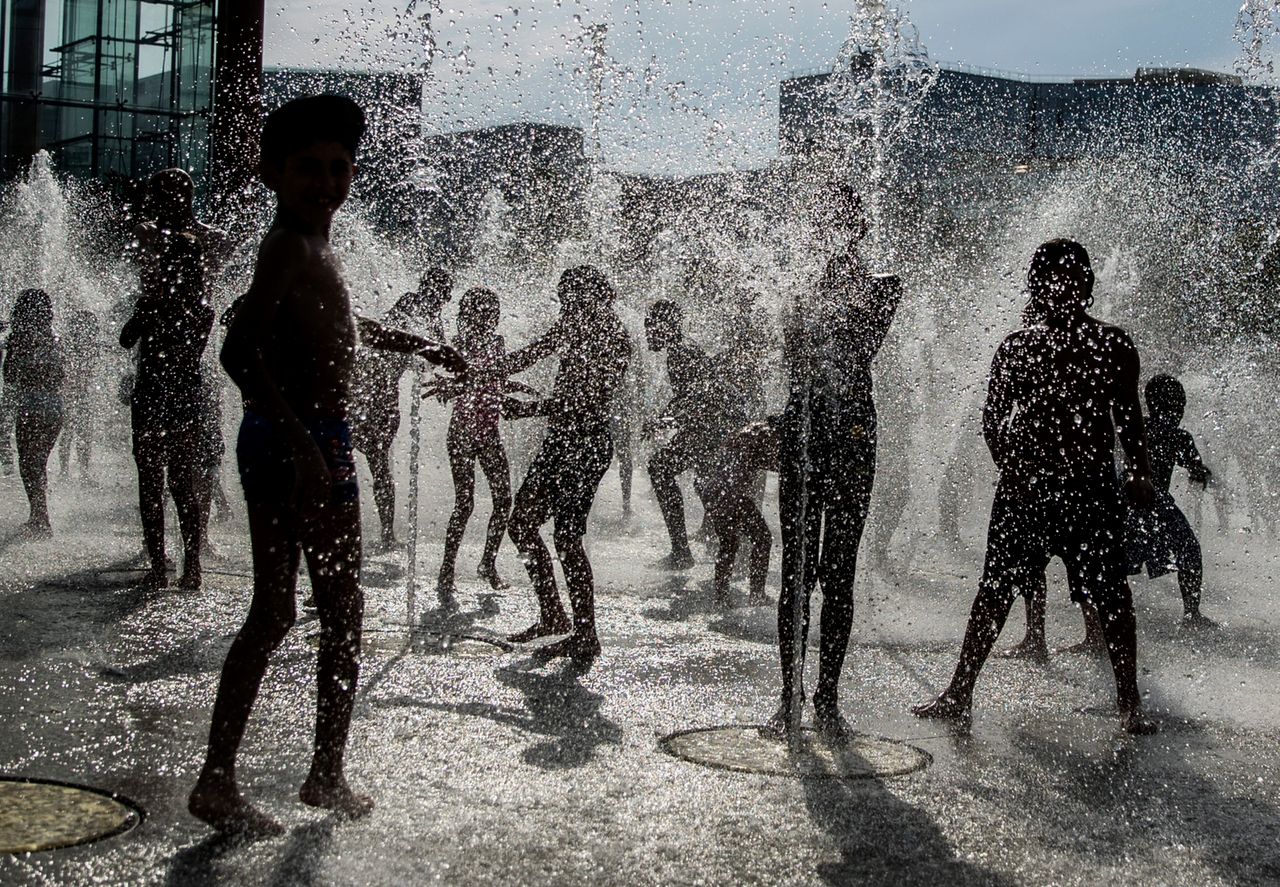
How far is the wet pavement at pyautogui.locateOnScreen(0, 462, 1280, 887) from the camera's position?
323 cm

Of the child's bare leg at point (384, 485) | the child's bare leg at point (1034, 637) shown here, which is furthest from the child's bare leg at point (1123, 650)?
the child's bare leg at point (384, 485)

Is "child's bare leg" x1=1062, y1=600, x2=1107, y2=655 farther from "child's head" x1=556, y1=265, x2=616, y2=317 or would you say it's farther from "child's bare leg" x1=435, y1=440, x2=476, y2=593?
"child's bare leg" x1=435, y1=440, x2=476, y2=593

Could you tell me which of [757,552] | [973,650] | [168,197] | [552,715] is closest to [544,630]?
[552,715]

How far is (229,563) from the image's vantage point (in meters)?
8.10

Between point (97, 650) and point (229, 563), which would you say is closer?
point (97, 650)

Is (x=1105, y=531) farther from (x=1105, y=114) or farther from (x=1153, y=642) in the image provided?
(x=1105, y=114)

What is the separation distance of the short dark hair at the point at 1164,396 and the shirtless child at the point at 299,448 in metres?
5.43

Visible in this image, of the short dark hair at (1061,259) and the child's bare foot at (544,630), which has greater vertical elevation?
the short dark hair at (1061,259)

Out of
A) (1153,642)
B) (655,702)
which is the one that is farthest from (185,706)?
(1153,642)

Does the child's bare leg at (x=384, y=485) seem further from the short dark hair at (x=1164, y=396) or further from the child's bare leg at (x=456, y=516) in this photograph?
the short dark hair at (x=1164, y=396)

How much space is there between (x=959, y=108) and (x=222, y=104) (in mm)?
52878

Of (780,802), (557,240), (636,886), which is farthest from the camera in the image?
(557,240)

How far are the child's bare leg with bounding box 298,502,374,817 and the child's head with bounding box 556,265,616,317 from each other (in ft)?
9.46

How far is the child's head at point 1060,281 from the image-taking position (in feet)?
16.9
